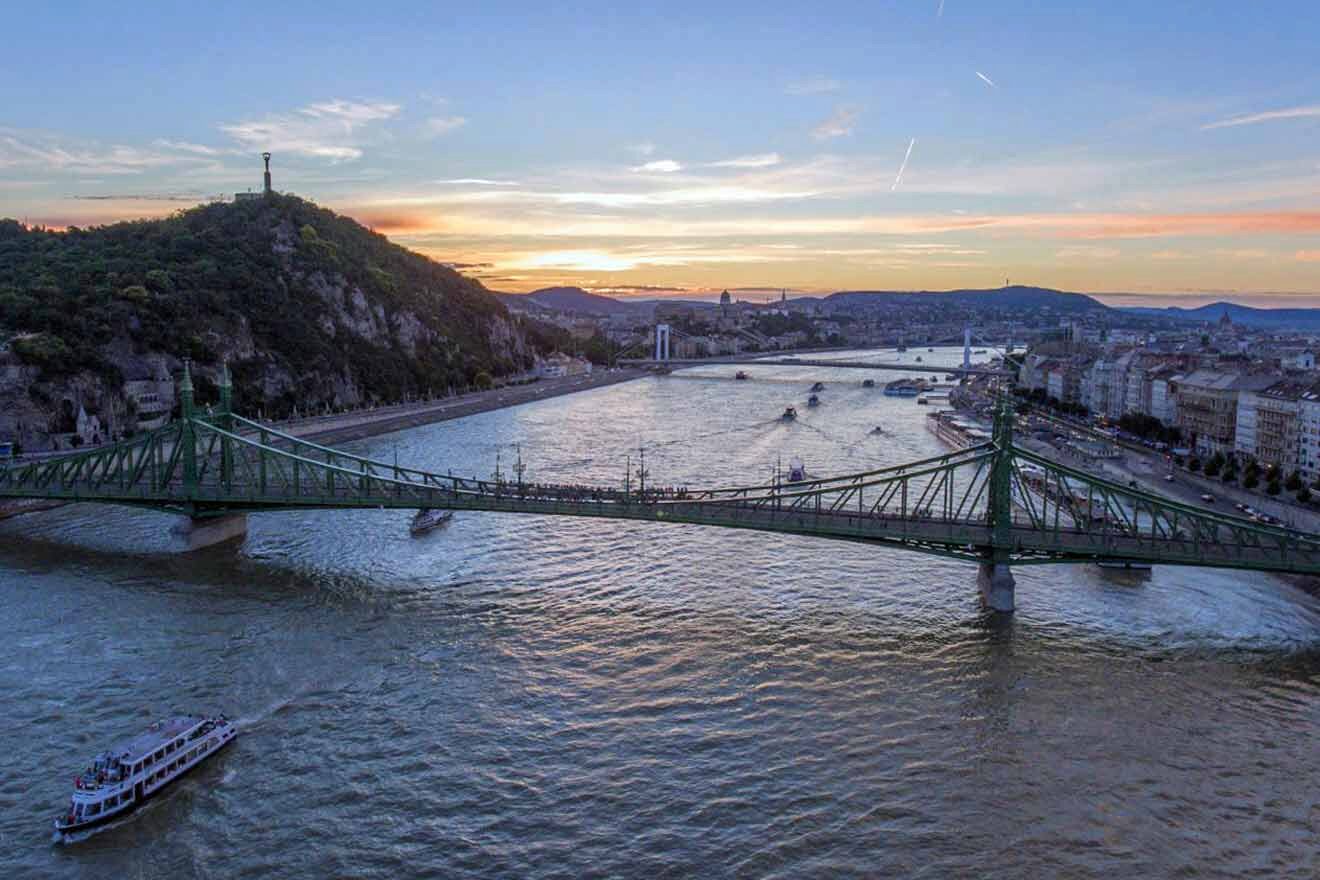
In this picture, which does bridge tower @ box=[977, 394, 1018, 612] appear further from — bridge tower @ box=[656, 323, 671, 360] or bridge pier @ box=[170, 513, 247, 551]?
bridge tower @ box=[656, 323, 671, 360]

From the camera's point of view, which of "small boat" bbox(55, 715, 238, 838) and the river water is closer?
the river water

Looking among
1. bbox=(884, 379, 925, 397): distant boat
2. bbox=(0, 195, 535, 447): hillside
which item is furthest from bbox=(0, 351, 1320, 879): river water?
bbox=(884, 379, 925, 397): distant boat

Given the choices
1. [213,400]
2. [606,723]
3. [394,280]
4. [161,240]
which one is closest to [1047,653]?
[606,723]

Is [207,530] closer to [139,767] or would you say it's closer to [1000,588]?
[139,767]

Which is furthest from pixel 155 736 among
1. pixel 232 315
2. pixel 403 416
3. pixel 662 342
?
pixel 662 342

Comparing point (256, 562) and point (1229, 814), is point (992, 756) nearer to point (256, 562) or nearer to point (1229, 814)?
point (1229, 814)

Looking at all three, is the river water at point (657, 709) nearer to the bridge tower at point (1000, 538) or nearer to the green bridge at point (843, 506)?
the bridge tower at point (1000, 538)

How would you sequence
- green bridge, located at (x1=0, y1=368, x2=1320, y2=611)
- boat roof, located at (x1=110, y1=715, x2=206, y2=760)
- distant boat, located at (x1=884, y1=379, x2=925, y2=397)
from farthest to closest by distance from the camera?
distant boat, located at (x1=884, y1=379, x2=925, y2=397) → green bridge, located at (x1=0, y1=368, x2=1320, y2=611) → boat roof, located at (x1=110, y1=715, x2=206, y2=760)
